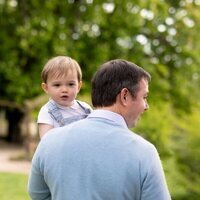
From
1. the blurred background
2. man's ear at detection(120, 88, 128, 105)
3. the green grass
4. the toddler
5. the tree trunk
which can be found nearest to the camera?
man's ear at detection(120, 88, 128, 105)

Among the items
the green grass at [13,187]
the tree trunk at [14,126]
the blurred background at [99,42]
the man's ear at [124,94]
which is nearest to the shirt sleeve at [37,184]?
the man's ear at [124,94]

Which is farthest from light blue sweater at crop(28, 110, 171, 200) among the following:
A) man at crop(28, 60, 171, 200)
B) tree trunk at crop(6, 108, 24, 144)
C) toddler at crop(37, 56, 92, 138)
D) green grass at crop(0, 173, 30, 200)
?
tree trunk at crop(6, 108, 24, 144)

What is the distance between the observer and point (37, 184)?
2.57m

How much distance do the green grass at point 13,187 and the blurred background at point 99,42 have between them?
12.3 feet

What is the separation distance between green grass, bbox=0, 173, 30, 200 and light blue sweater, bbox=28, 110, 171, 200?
9521 mm

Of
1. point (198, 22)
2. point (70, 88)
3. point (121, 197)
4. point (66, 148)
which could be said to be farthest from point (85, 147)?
point (198, 22)

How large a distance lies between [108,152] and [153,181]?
0.22 meters

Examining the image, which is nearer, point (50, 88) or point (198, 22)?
point (50, 88)

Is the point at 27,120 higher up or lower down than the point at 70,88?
lower down

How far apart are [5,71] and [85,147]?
1872 centimetres

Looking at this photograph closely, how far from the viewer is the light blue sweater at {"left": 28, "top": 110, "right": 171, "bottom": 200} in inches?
88.1

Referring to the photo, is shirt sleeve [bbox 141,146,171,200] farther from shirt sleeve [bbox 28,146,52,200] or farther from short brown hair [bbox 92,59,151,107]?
shirt sleeve [bbox 28,146,52,200]

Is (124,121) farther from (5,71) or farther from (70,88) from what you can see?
(5,71)

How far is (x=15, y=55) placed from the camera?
21031 millimetres
